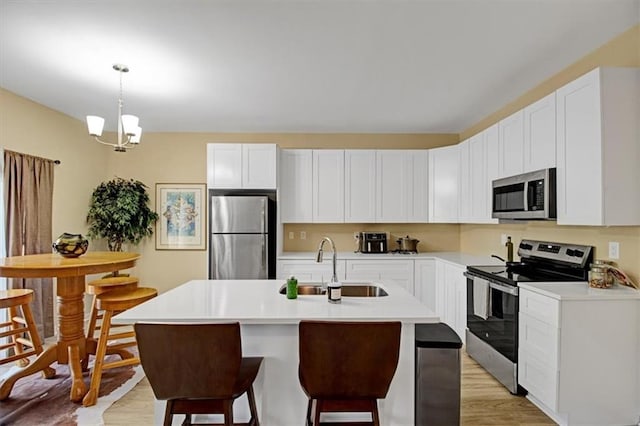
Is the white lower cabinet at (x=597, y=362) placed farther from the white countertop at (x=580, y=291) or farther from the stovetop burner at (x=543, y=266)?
the stovetop burner at (x=543, y=266)

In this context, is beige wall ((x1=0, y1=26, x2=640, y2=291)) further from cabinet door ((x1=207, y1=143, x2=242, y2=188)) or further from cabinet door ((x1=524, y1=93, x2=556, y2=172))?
cabinet door ((x1=524, y1=93, x2=556, y2=172))

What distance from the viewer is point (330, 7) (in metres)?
2.11

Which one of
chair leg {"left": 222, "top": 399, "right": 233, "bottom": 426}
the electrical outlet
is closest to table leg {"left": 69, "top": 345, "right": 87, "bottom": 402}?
chair leg {"left": 222, "top": 399, "right": 233, "bottom": 426}

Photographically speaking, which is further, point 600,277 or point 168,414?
point 600,277

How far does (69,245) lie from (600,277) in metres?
4.01

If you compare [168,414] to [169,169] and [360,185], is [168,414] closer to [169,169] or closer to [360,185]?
[360,185]

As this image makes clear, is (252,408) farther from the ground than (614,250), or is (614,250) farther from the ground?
(614,250)

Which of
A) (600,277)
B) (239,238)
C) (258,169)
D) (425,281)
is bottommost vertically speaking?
(425,281)

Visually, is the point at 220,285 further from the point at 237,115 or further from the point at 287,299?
the point at 237,115

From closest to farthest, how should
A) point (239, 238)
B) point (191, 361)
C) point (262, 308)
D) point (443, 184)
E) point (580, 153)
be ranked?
point (191, 361) < point (262, 308) < point (580, 153) < point (239, 238) < point (443, 184)

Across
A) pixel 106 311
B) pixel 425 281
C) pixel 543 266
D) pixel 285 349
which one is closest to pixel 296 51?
pixel 285 349

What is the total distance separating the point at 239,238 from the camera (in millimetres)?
4176

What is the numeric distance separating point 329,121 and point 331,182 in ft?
2.58

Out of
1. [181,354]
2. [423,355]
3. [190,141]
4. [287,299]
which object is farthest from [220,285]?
[190,141]
